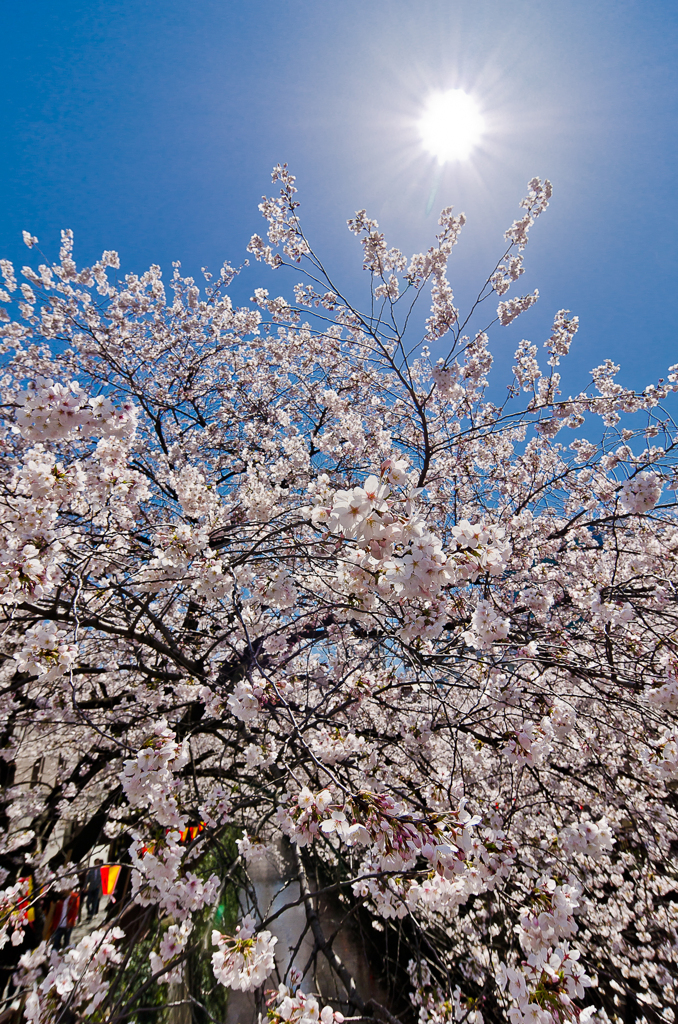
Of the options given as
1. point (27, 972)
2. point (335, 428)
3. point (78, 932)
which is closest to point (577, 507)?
point (335, 428)

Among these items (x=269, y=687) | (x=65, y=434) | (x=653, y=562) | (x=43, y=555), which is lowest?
(x=269, y=687)

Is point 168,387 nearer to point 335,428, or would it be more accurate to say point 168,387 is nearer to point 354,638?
point 335,428

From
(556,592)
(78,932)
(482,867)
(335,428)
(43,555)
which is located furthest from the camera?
(78,932)

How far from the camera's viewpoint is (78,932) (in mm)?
7000

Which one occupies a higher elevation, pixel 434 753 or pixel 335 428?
pixel 335 428

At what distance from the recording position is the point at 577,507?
604 cm

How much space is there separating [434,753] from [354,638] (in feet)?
7.13

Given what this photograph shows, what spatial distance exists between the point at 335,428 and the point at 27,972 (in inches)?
252

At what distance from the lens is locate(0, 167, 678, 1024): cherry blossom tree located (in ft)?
6.99

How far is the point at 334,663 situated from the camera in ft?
14.0

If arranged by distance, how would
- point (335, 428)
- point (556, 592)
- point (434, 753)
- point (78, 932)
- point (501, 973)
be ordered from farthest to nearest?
point (78, 932), point (335, 428), point (434, 753), point (556, 592), point (501, 973)

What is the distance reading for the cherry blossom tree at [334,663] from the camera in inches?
83.9

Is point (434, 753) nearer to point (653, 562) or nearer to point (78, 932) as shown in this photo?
point (653, 562)

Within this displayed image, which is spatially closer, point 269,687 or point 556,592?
point 269,687
